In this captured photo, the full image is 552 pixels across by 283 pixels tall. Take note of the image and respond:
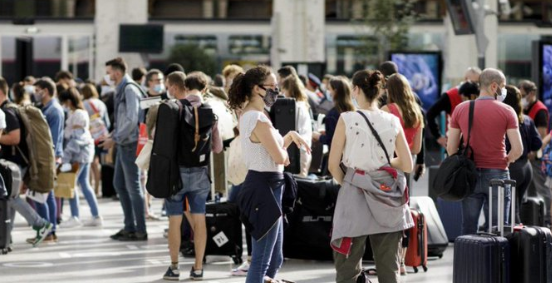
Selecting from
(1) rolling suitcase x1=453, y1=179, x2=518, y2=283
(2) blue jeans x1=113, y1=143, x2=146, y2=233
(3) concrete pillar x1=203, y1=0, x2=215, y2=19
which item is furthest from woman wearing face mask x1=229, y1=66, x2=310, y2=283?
(3) concrete pillar x1=203, y1=0, x2=215, y2=19

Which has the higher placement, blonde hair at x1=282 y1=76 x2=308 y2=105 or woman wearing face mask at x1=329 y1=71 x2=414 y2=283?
blonde hair at x1=282 y1=76 x2=308 y2=105

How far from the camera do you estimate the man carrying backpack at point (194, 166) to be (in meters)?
10.4

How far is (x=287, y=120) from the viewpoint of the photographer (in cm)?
1020

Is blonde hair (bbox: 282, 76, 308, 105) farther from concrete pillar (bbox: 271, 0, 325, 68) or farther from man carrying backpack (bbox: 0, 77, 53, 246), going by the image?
concrete pillar (bbox: 271, 0, 325, 68)

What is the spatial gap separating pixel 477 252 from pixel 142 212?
20.3ft

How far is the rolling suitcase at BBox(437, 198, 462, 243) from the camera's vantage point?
13109 millimetres

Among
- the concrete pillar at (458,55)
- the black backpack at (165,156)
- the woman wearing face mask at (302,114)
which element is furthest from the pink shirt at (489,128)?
the concrete pillar at (458,55)

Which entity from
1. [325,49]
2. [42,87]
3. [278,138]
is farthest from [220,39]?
[278,138]

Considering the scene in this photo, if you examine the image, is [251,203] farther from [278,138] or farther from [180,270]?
[180,270]

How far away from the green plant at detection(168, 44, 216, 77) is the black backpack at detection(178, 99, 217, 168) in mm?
28027

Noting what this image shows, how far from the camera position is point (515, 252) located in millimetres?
8477

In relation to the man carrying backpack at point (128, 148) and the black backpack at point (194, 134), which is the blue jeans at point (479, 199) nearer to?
the black backpack at point (194, 134)

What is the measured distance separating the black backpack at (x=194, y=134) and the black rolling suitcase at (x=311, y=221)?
138cm

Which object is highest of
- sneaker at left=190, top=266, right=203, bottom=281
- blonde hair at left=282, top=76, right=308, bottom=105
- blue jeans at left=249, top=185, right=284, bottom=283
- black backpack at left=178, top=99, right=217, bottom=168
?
blonde hair at left=282, top=76, right=308, bottom=105
